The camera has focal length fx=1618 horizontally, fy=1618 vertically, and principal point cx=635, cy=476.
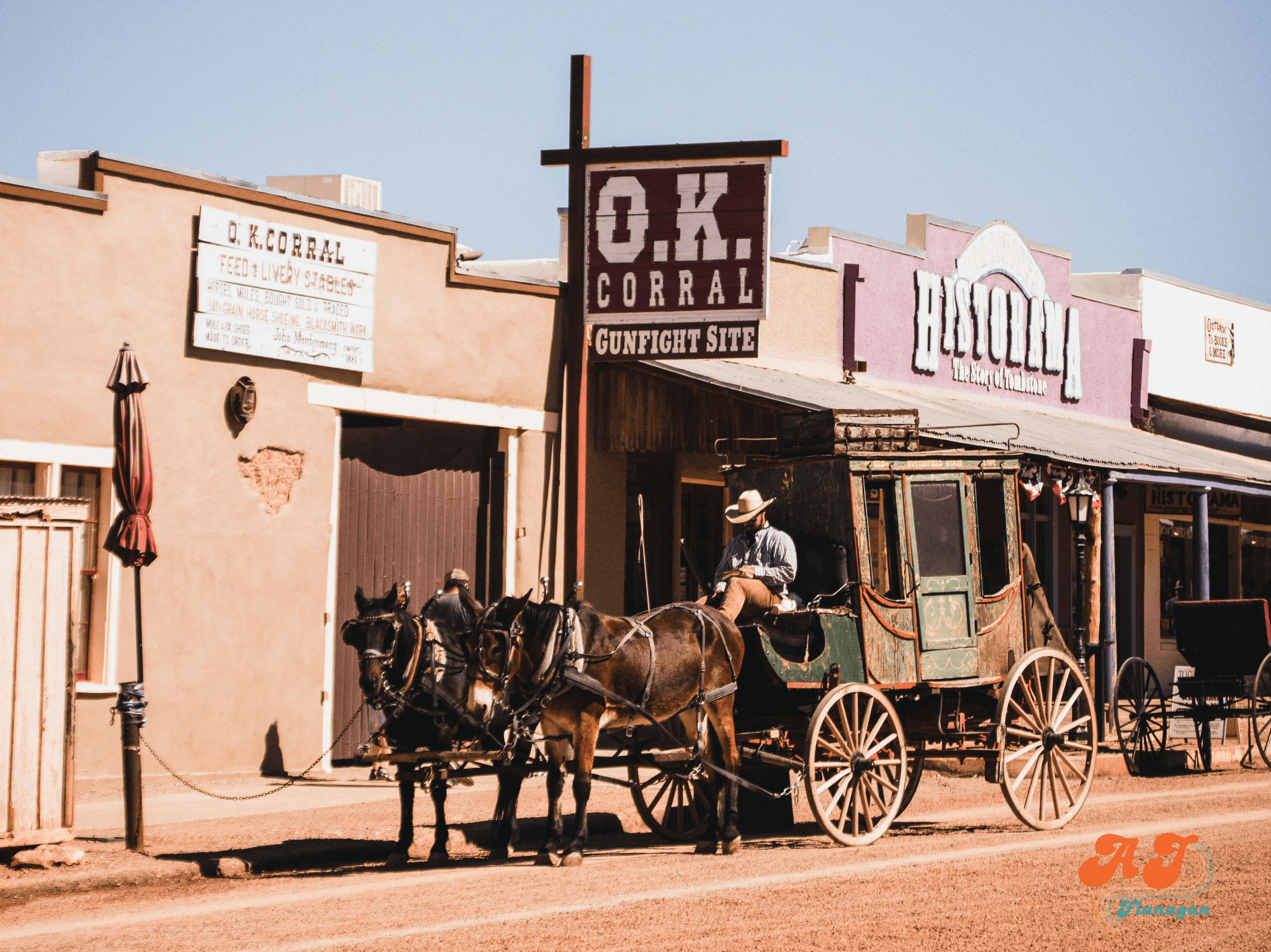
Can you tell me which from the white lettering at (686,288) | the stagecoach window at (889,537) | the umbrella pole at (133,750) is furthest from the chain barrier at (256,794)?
the white lettering at (686,288)

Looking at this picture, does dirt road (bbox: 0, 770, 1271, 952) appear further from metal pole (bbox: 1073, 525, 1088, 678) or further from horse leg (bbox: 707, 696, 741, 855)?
metal pole (bbox: 1073, 525, 1088, 678)

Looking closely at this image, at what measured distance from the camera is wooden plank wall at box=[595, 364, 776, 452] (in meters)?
17.4

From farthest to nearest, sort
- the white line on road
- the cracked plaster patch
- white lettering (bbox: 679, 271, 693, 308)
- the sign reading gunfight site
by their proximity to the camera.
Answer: white lettering (bbox: 679, 271, 693, 308)
the cracked plaster patch
the sign reading gunfight site
the white line on road

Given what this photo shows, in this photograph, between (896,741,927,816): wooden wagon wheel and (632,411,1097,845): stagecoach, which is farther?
(896,741,927,816): wooden wagon wheel

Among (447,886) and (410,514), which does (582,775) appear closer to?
(447,886)

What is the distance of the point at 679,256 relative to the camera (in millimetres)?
16406

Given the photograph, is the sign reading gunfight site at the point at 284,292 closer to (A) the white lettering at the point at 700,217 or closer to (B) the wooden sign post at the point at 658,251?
(B) the wooden sign post at the point at 658,251

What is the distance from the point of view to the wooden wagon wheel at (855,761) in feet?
35.6

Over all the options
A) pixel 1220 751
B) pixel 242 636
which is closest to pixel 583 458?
pixel 242 636

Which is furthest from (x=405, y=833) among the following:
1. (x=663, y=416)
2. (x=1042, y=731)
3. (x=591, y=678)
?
(x=663, y=416)

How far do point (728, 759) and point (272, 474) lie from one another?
5.91 metres

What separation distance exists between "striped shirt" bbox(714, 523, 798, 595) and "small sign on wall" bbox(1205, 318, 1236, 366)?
21.2m

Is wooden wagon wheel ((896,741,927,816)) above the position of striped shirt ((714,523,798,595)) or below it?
below

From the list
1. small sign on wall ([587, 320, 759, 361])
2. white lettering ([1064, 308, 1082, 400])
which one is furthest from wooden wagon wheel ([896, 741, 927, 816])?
white lettering ([1064, 308, 1082, 400])
